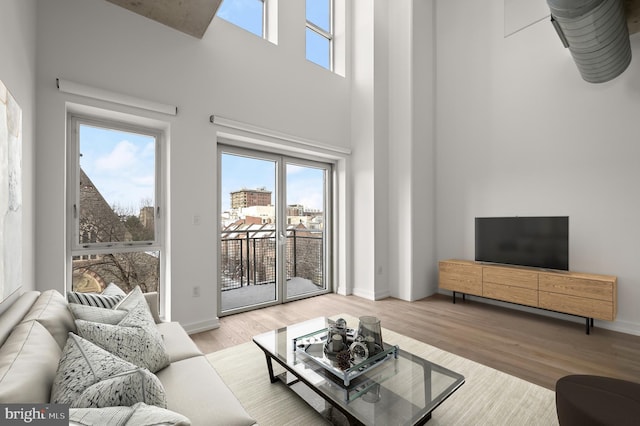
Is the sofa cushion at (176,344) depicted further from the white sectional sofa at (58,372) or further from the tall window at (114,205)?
the tall window at (114,205)

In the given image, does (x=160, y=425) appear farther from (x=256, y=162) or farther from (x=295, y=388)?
(x=256, y=162)

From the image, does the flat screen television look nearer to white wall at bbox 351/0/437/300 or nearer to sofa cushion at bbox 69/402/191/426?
white wall at bbox 351/0/437/300

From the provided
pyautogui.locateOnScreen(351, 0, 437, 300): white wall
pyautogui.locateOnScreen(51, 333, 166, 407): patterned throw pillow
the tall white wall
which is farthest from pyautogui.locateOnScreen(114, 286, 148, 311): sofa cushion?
the tall white wall

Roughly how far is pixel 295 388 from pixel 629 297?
11.9 ft

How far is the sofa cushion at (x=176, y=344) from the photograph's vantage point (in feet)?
5.55

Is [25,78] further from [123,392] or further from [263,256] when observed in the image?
[263,256]

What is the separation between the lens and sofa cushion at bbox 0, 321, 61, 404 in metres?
0.78

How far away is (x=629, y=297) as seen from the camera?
10.1 feet

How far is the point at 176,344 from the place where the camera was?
181 centimetres

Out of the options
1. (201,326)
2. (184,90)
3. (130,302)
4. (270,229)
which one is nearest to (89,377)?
(130,302)

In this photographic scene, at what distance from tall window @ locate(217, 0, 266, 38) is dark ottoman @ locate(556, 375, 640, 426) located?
4416mm

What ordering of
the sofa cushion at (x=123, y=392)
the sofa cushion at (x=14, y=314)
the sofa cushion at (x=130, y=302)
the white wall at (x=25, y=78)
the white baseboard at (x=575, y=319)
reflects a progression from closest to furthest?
the sofa cushion at (x=123, y=392)
the sofa cushion at (x=14, y=314)
the white wall at (x=25, y=78)
the sofa cushion at (x=130, y=302)
the white baseboard at (x=575, y=319)

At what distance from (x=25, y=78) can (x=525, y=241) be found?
492cm

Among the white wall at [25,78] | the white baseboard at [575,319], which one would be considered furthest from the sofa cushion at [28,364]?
the white baseboard at [575,319]
